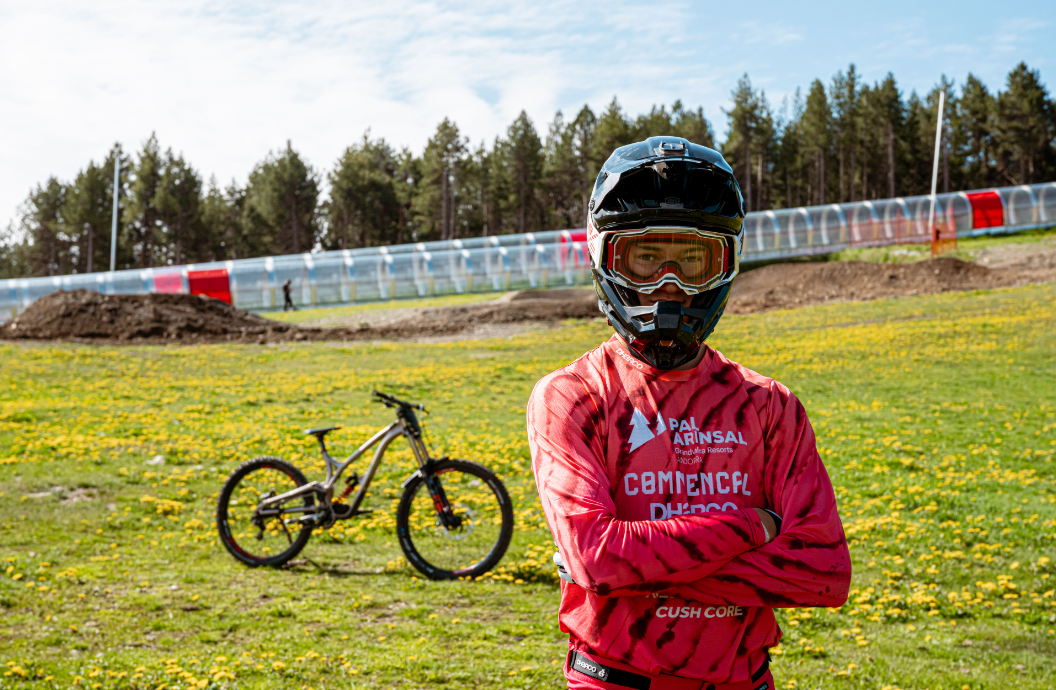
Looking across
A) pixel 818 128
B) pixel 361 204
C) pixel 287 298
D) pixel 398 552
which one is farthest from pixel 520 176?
pixel 398 552

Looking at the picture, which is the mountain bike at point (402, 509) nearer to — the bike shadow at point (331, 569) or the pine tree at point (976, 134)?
the bike shadow at point (331, 569)

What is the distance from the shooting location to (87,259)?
102 meters

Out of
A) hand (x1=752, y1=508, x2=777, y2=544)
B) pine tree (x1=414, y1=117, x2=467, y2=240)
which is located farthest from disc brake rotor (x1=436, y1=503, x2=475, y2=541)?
pine tree (x1=414, y1=117, x2=467, y2=240)

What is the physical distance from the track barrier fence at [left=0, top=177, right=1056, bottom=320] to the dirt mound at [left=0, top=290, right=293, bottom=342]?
39.4 feet

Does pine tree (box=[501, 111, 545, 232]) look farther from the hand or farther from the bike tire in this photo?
the hand

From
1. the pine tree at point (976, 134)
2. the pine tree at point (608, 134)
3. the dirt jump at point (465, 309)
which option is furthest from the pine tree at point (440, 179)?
the pine tree at point (976, 134)

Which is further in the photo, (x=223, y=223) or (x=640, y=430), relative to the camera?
(x=223, y=223)

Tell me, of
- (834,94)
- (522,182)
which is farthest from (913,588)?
(834,94)

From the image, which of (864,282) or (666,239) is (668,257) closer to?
(666,239)

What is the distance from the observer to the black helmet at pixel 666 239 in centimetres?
234

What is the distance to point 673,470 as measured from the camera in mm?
2273

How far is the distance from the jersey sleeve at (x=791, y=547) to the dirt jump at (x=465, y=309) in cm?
2998

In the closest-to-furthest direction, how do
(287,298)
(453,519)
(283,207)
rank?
1. (453,519)
2. (287,298)
3. (283,207)

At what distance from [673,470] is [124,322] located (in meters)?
34.6
